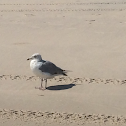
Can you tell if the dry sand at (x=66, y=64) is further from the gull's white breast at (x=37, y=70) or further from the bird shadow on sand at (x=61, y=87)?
the gull's white breast at (x=37, y=70)

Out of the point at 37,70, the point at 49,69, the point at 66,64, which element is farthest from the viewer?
the point at 66,64

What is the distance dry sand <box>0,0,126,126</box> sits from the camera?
5762 mm

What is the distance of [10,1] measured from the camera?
57.0ft

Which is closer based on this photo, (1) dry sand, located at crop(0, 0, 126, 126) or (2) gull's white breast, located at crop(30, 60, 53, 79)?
(1) dry sand, located at crop(0, 0, 126, 126)

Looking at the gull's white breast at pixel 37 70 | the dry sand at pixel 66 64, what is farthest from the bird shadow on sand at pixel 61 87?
the gull's white breast at pixel 37 70

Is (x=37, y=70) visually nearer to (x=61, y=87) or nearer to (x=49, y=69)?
(x=49, y=69)

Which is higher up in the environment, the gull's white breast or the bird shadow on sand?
the gull's white breast

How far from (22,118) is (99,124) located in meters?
1.12

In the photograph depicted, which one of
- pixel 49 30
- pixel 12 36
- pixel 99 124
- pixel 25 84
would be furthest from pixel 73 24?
pixel 99 124

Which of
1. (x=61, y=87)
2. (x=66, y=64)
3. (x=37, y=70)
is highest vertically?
(x=66, y=64)

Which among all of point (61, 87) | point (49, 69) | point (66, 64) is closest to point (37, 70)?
point (49, 69)

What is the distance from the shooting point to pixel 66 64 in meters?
8.33

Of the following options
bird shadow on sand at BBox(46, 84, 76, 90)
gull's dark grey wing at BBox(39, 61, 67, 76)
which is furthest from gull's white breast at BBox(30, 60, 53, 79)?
bird shadow on sand at BBox(46, 84, 76, 90)

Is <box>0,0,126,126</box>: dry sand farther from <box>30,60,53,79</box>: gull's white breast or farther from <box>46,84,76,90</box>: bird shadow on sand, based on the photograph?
<box>30,60,53,79</box>: gull's white breast
